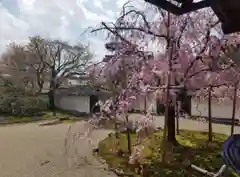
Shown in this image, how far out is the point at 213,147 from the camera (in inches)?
299

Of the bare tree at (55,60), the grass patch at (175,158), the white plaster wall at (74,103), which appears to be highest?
the bare tree at (55,60)

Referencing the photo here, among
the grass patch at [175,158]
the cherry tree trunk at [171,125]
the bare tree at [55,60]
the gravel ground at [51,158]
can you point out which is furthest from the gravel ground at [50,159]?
the bare tree at [55,60]

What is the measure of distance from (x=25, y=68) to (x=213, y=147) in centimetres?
1436

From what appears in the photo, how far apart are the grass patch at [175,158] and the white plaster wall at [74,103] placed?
11.7m

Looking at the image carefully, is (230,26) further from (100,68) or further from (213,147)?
(213,147)

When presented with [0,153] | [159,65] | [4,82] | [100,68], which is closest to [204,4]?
[159,65]

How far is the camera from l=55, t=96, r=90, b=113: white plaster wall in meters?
20.0

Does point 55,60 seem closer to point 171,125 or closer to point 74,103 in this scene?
point 74,103

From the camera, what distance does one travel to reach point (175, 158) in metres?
6.37

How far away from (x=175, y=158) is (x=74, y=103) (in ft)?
49.4

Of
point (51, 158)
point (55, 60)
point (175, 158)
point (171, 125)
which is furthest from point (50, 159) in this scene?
point (55, 60)

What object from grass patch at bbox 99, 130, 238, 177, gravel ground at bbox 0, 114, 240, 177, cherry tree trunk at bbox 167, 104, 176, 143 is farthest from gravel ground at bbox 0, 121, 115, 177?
cherry tree trunk at bbox 167, 104, 176, 143

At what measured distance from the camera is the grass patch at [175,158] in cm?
559

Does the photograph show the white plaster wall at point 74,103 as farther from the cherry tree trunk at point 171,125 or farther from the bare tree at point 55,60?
the cherry tree trunk at point 171,125
